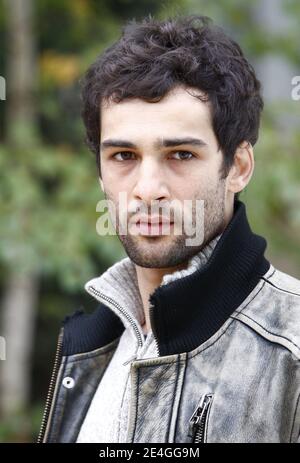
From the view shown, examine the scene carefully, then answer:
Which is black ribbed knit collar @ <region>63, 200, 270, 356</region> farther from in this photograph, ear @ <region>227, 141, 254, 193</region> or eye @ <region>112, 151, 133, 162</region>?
eye @ <region>112, 151, 133, 162</region>

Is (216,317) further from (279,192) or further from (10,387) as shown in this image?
(10,387)

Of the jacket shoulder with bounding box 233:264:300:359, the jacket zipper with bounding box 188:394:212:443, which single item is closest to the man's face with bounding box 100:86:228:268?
the jacket shoulder with bounding box 233:264:300:359

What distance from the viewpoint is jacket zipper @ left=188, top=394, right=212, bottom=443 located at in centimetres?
169

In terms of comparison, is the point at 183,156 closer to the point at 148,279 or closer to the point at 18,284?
the point at 148,279

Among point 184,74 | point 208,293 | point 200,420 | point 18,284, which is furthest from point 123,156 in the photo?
point 18,284

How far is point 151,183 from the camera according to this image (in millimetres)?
1831

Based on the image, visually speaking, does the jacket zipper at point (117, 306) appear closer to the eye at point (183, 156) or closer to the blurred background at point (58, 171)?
the eye at point (183, 156)

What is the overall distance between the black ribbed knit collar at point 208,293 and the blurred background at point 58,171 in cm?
120

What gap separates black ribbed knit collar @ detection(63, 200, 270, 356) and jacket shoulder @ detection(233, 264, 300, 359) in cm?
3

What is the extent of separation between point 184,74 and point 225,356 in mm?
693

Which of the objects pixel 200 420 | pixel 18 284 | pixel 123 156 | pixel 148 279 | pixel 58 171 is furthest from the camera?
pixel 18 284

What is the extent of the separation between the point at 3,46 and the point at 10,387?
264 centimetres

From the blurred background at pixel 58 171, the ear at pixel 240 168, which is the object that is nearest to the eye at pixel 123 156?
the ear at pixel 240 168
